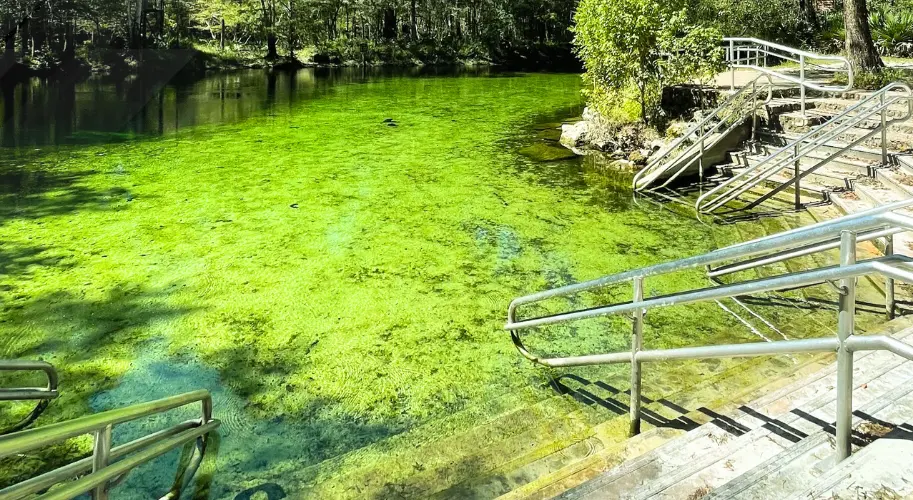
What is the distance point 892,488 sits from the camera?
1383 mm

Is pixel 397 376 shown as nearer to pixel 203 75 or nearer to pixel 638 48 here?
pixel 638 48

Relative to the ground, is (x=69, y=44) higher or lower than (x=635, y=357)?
higher

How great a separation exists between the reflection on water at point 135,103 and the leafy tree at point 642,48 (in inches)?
345

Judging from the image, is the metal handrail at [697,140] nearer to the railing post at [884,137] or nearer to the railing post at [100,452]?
the railing post at [884,137]

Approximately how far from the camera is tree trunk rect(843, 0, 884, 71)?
31.1 feet

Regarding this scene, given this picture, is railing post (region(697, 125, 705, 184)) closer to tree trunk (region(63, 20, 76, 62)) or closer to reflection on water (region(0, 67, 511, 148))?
reflection on water (region(0, 67, 511, 148))

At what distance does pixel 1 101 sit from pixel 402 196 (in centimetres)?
1606

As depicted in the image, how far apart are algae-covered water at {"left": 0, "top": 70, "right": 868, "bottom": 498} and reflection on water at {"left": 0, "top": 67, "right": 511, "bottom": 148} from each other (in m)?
1.67

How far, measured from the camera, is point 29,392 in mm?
2842

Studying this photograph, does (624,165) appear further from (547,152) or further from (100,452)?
(100,452)

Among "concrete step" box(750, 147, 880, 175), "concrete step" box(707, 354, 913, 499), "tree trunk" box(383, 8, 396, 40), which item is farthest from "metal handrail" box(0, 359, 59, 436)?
"tree trunk" box(383, 8, 396, 40)

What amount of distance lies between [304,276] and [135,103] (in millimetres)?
15036

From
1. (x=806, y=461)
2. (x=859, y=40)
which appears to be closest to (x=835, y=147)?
(x=859, y=40)

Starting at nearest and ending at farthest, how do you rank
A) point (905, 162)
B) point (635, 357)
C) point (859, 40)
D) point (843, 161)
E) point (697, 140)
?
point (635, 357) < point (905, 162) < point (843, 161) < point (697, 140) < point (859, 40)
